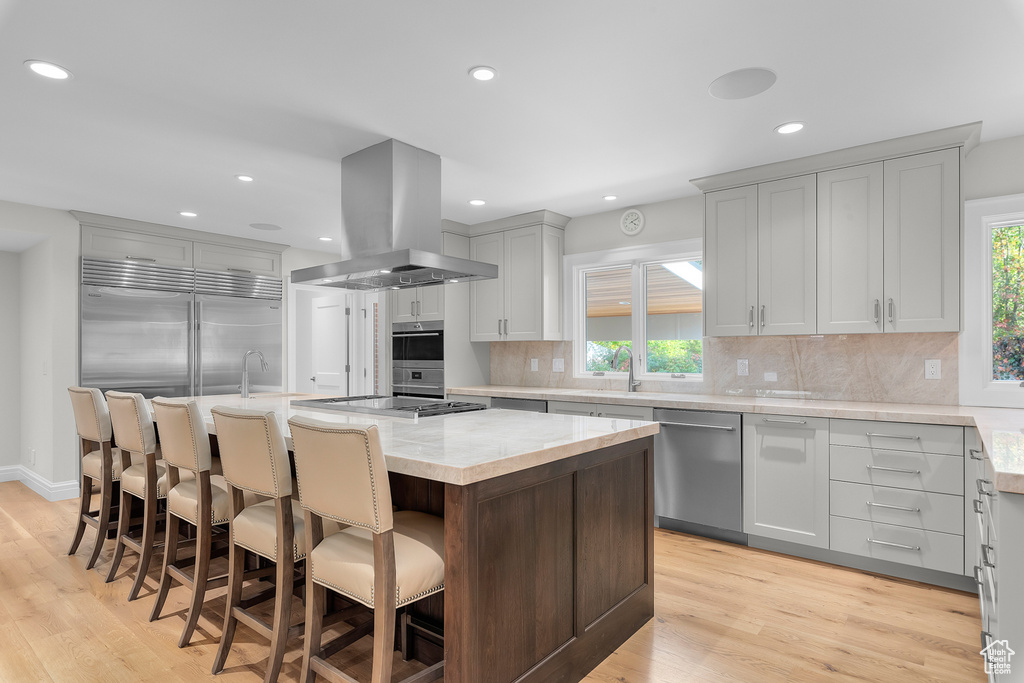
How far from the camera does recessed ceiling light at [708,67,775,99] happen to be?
7.89 ft

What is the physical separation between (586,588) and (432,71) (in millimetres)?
2211

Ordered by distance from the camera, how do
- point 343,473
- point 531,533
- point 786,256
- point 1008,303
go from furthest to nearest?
point 786,256 < point 1008,303 < point 531,533 < point 343,473

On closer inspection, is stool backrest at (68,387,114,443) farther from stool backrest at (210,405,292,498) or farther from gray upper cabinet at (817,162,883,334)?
gray upper cabinet at (817,162,883,334)

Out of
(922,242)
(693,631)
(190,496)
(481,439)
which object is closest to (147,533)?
(190,496)

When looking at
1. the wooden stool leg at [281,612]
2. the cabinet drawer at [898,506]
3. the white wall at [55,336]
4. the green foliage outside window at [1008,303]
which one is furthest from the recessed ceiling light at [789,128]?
the white wall at [55,336]

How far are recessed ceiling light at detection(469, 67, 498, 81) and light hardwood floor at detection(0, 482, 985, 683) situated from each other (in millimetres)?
2425

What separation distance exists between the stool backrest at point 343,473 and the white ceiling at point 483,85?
1.47 meters

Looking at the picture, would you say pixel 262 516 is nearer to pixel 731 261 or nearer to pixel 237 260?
pixel 731 261

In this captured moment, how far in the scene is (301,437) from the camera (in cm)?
177

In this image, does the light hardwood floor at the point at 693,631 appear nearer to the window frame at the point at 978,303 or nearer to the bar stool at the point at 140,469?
the bar stool at the point at 140,469

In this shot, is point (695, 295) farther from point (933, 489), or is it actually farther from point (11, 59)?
point (11, 59)

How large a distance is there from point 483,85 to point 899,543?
3131 millimetres

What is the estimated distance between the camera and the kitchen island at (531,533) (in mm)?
1672

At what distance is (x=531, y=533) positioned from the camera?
1912 millimetres
